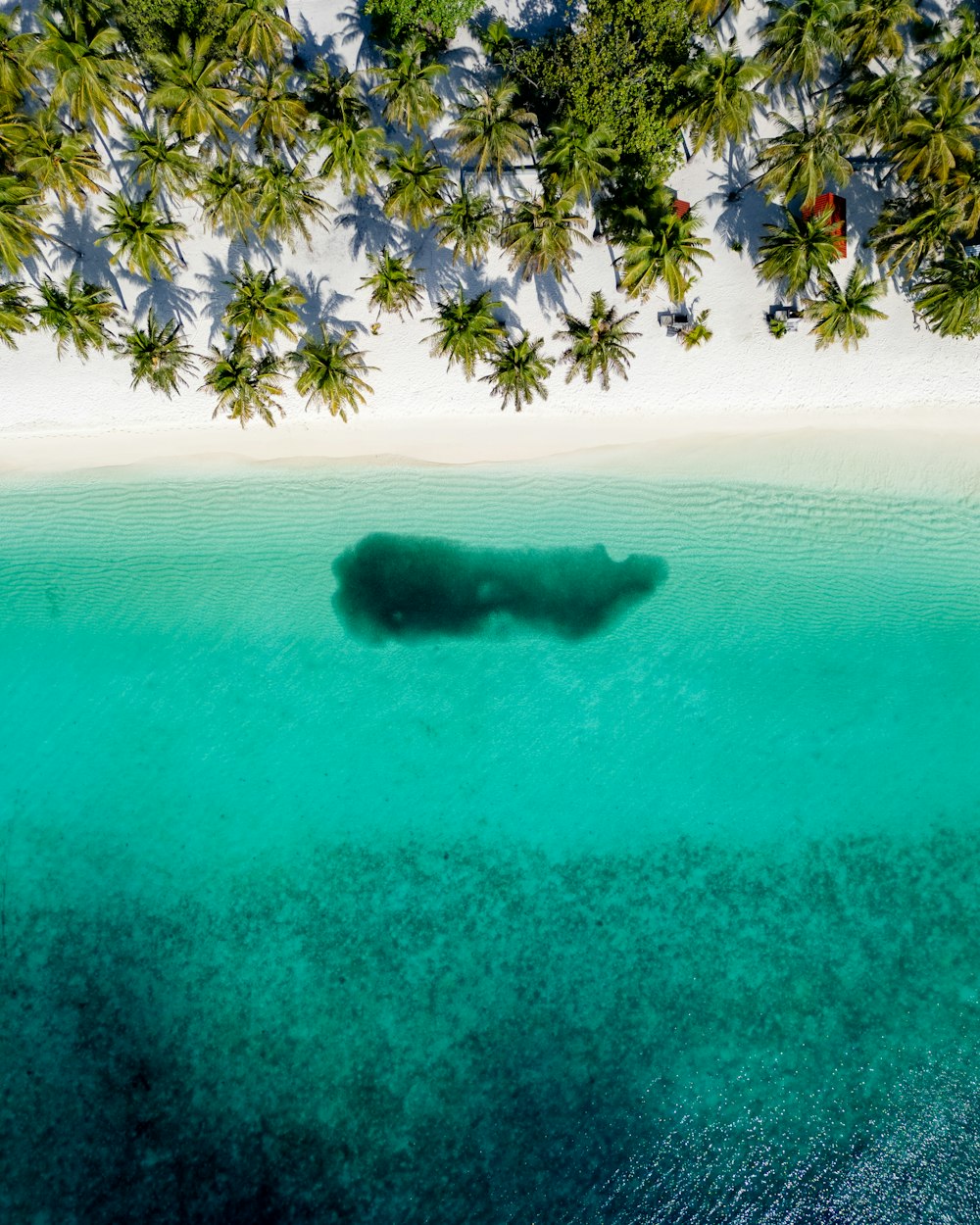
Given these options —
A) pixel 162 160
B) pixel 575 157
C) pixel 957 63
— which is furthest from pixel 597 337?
pixel 162 160

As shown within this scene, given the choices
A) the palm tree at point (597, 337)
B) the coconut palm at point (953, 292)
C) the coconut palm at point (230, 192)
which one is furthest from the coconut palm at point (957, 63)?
the coconut palm at point (230, 192)

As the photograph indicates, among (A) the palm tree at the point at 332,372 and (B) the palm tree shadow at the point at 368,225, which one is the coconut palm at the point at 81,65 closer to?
(B) the palm tree shadow at the point at 368,225

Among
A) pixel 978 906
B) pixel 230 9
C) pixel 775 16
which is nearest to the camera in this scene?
pixel 230 9

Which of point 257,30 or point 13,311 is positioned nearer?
point 257,30

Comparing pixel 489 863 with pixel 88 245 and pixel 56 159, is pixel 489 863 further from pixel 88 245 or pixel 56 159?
pixel 56 159

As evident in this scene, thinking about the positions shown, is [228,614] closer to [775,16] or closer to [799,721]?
[799,721]

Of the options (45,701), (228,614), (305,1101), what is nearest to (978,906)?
(305,1101)
